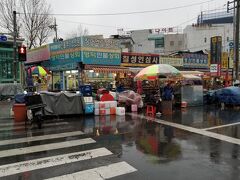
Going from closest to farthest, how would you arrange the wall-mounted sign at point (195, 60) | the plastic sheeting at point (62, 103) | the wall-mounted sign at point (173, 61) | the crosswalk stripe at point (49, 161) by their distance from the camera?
the crosswalk stripe at point (49, 161), the plastic sheeting at point (62, 103), the wall-mounted sign at point (173, 61), the wall-mounted sign at point (195, 60)

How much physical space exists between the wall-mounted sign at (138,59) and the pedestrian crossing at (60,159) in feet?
55.7

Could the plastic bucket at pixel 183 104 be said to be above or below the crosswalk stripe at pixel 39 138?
above

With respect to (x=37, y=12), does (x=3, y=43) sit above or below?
below

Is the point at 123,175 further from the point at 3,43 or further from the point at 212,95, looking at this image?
the point at 3,43

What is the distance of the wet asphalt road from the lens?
6.29 meters

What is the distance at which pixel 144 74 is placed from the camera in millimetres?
16797

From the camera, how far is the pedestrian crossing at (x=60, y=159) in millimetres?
6230

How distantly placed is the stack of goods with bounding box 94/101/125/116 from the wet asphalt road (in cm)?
184

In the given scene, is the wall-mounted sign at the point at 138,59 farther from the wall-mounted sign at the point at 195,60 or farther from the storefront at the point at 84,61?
the wall-mounted sign at the point at 195,60

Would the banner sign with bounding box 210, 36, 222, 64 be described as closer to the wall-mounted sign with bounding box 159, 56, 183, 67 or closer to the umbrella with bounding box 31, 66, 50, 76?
the wall-mounted sign with bounding box 159, 56, 183, 67

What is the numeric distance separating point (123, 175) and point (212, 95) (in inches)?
612

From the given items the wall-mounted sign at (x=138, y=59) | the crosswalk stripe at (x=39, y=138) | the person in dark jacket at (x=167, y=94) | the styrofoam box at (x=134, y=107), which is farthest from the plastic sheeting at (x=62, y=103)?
the wall-mounted sign at (x=138, y=59)

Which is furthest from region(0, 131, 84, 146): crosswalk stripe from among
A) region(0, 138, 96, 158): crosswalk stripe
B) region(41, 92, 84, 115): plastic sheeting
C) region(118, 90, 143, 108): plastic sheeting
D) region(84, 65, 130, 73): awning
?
region(84, 65, 130, 73): awning

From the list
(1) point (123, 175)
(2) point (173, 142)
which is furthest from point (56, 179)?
(2) point (173, 142)
